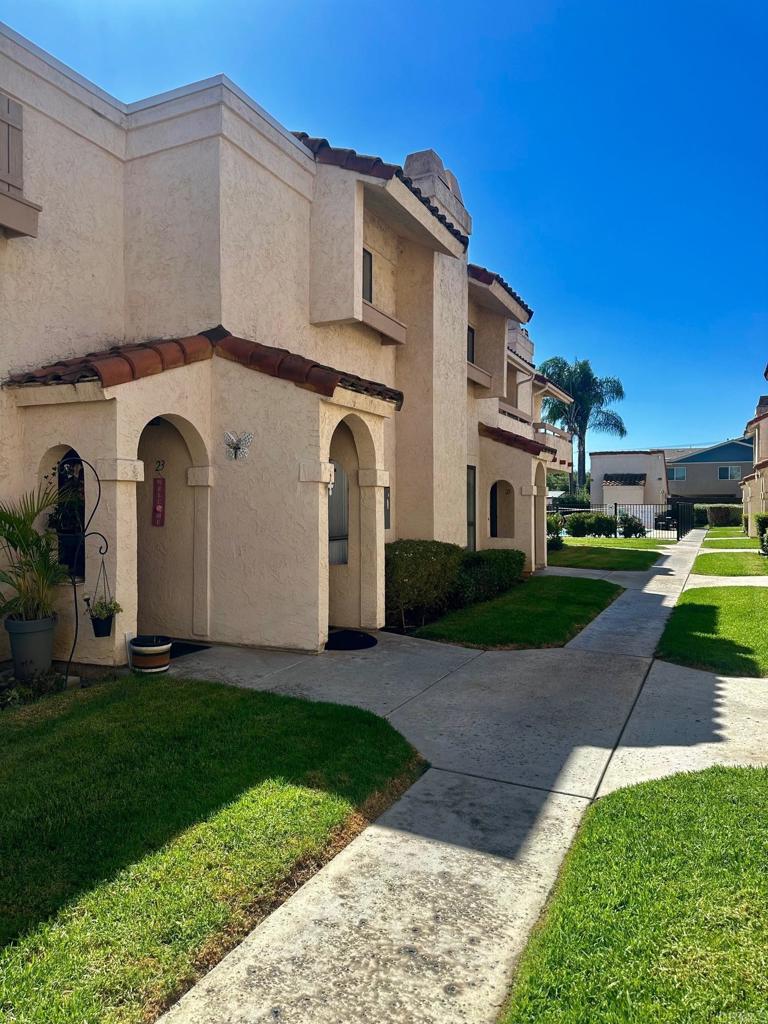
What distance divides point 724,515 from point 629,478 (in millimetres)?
7973

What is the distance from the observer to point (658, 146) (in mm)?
18031

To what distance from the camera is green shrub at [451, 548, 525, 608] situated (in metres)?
13.6

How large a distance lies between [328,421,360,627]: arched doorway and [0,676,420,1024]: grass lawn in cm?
425

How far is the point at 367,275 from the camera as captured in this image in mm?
13031

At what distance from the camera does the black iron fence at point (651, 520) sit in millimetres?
37594

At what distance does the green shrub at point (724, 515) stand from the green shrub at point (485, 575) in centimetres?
3966

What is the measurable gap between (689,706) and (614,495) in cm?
5058

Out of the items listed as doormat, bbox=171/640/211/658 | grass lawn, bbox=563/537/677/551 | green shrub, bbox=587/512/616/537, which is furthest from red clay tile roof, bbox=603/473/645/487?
doormat, bbox=171/640/211/658

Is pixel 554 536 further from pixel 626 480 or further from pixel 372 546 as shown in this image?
pixel 626 480

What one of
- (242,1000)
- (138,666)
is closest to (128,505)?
(138,666)

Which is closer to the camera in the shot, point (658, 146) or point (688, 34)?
point (688, 34)

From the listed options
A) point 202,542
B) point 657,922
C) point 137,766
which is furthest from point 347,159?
point 657,922

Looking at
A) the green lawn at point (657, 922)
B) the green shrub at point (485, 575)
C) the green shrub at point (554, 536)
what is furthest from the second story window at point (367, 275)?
the green shrub at point (554, 536)

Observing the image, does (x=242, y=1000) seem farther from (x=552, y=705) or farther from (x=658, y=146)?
(x=658, y=146)
